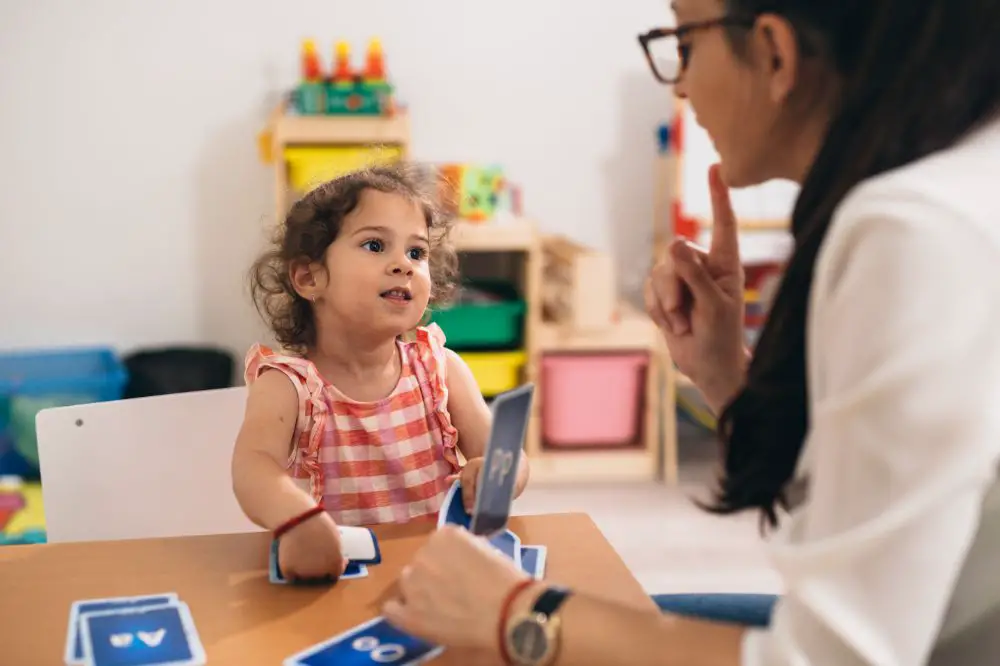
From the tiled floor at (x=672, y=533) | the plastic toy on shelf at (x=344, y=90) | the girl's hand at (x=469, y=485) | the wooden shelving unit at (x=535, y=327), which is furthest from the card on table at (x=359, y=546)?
the plastic toy on shelf at (x=344, y=90)

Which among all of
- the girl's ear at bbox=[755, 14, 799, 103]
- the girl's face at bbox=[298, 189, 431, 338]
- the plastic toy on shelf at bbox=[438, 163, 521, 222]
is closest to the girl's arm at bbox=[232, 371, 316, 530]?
the girl's face at bbox=[298, 189, 431, 338]

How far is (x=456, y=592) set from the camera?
2.90 feet

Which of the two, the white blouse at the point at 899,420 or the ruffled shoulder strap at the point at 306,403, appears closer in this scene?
the white blouse at the point at 899,420

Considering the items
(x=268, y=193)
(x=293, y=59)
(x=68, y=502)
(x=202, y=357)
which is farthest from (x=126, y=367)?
(x=68, y=502)

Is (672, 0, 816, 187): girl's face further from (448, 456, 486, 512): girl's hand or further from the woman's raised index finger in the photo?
(448, 456, 486, 512): girl's hand

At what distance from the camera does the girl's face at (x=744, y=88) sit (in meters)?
0.89

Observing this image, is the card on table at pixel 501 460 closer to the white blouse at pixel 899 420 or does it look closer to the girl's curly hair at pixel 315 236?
the white blouse at pixel 899 420

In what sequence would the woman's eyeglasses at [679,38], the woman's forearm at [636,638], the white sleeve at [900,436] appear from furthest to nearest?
1. the woman's eyeglasses at [679,38]
2. the woman's forearm at [636,638]
3. the white sleeve at [900,436]

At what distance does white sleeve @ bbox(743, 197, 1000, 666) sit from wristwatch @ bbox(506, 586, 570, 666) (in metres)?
0.17

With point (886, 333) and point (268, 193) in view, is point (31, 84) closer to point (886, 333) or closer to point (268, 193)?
point (268, 193)

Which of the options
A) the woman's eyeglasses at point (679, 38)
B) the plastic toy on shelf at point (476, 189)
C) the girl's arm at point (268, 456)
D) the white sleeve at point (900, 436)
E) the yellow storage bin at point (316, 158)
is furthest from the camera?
the plastic toy on shelf at point (476, 189)

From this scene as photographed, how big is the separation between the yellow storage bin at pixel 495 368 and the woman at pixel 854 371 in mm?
2322

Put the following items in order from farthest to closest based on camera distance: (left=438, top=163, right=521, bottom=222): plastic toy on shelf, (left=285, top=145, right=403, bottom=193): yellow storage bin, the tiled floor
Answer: (left=438, top=163, right=521, bottom=222): plastic toy on shelf
(left=285, top=145, right=403, bottom=193): yellow storage bin
the tiled floor

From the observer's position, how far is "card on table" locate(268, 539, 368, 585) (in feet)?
3.59
